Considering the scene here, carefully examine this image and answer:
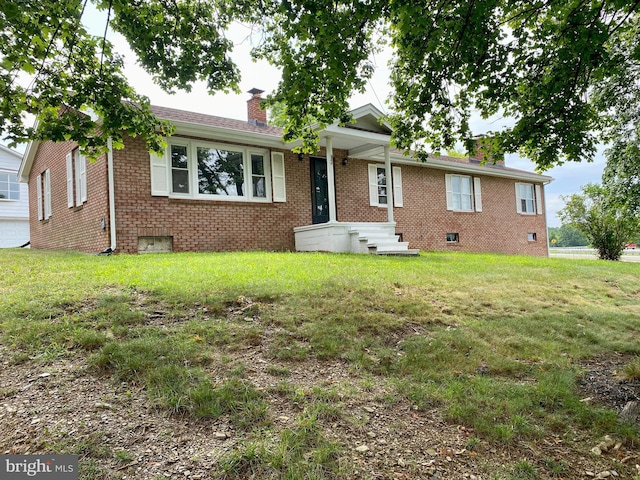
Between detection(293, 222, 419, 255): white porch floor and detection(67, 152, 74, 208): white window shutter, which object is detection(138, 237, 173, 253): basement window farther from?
detection(293, 222, 419, 255): white porch floor

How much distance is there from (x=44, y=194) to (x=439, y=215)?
14.5 metres

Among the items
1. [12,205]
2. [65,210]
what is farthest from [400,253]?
[12,205]

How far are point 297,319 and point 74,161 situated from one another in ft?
33.2

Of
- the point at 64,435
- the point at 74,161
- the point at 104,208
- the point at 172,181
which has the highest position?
the point at 74,161

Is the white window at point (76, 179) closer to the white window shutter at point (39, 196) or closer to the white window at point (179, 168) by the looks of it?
the white window at point (179, 168)

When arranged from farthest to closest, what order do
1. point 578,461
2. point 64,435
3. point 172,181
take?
1. point 172,181
2. point 578,461
3. point 64,435

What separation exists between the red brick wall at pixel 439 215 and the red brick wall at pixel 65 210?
6803mm

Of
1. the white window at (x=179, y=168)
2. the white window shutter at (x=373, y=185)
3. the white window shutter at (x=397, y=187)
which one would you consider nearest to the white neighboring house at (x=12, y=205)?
the white window at (x=179, y=168)

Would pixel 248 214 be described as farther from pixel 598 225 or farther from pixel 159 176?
pixel 598 225

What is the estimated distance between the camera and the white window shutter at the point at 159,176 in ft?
31.1

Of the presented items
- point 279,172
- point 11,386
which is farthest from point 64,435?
point 279,172

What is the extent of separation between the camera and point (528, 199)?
19531 millimetres

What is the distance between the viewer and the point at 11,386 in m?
2.58

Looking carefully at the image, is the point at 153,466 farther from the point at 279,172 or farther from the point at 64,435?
the point at 279,172
